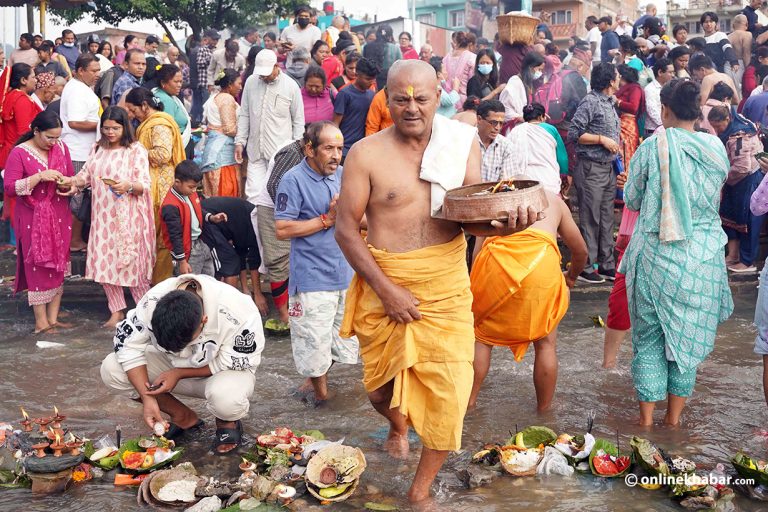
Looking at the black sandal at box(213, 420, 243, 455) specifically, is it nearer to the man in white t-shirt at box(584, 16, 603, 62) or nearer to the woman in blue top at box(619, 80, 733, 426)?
the woman in blue top at box(619, 80, 733, 426)

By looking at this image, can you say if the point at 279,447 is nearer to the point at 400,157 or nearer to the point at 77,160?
the point at 400,157

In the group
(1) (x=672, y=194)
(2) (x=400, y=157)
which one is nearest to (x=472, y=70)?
(1) (x=672, y=194)

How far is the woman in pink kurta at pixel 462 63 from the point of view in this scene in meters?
12.5

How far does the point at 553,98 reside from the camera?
10414 millimetres

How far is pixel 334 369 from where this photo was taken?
22.5 feet

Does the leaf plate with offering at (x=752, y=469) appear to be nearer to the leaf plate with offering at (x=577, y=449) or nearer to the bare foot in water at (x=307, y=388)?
the leaf plate with offering at (x=577, y=449)

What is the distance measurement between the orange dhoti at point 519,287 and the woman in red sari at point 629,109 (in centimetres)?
512

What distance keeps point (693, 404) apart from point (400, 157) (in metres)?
3.06

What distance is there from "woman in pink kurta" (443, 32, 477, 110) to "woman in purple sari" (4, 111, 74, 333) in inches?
249

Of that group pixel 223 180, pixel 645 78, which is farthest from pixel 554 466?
pixel 645 78

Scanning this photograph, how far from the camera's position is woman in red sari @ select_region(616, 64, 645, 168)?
9.94 meters

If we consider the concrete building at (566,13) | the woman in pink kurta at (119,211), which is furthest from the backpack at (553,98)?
the concrete building at (566,13)

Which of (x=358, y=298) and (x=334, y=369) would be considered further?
(x=334, y=369)

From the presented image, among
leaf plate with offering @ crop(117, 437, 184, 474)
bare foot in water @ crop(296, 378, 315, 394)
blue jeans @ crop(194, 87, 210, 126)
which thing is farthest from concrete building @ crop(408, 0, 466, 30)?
leaf plate with offering @ crop(117, 437, 184, 474)
